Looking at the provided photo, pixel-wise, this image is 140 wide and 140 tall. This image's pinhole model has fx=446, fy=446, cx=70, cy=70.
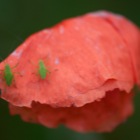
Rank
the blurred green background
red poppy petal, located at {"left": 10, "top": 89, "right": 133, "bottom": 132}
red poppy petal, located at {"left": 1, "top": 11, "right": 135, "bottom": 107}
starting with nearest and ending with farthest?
red poppy petal, located at {"left": 1, "top": 11, "right": 135, "bottom": 107} < red poppy petal, located at {"left": 10, "top": 89, "right": 133, "bottom": 132} < the blurred green background

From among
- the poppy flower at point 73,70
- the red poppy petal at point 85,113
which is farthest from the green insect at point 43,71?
the red poppy petal at point 85,113

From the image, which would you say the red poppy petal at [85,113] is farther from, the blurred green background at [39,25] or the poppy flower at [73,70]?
the blurred green background at [39,25]

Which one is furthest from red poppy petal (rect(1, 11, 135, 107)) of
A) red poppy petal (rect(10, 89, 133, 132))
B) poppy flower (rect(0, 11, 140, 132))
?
red poppy petal (rect(10, 89, 133, 132))

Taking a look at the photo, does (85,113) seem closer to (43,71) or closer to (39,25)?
(43,71)

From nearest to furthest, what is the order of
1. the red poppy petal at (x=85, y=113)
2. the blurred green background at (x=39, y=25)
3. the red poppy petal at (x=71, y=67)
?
the red poppy petal at (x=71, y=67)
the red poppy petal at (x=85, y=113)
the blurred green background at (x=39, y=25)

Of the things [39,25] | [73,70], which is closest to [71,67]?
[73,70]

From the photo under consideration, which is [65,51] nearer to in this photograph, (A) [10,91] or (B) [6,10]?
(A) [10,91]

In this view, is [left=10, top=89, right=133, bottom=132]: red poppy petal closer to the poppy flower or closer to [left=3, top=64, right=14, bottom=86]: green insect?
the poppy flower
